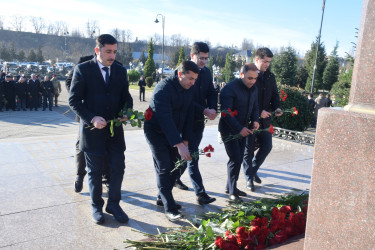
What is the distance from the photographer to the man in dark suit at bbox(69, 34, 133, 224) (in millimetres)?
3510

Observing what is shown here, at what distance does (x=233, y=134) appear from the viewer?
4355mm

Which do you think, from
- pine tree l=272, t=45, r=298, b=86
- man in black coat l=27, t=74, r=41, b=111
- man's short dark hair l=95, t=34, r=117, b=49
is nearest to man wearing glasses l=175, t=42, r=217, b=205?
man's short dark hair l=95, t=34, r=117, b=49

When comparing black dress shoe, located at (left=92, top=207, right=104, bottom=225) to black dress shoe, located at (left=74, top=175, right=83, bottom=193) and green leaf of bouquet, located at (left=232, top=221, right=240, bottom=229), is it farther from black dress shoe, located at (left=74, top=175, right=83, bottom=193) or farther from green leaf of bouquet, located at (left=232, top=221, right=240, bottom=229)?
green leaf of bouquet, located at (left=232, top=221, right=240, bottom=229)

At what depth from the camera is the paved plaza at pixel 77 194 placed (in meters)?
3.24

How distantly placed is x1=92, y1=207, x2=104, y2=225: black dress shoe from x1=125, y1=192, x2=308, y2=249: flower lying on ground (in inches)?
28.6

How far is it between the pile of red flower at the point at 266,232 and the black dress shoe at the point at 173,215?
1.01m

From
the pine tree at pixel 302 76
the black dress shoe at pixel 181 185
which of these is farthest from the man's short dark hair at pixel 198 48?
the pine tree at pixel 302 76

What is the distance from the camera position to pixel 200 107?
174 inches

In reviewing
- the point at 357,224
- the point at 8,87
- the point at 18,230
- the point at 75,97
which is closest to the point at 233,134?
the point at 75,97

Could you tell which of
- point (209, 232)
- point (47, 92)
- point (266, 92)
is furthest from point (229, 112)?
point (47, 92)

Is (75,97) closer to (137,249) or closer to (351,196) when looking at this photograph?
(137,249)

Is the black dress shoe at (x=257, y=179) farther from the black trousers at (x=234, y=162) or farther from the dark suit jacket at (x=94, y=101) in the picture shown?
the dark suit jacket at (x=94, y=101)

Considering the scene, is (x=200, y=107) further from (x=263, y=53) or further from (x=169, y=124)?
(x=263, y=53)

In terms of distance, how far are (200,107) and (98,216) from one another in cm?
188
